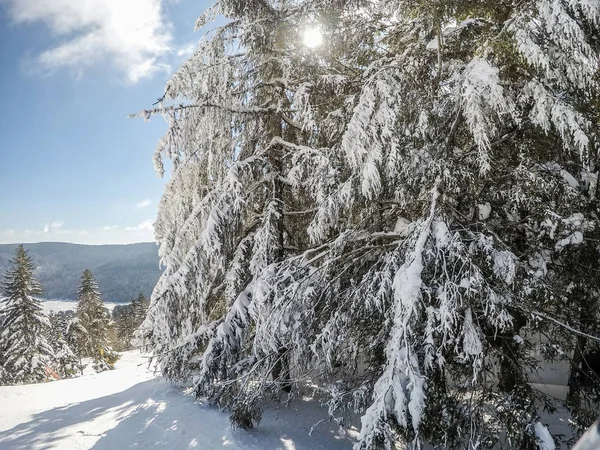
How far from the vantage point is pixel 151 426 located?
6.17 meters

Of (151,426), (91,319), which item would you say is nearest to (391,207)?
(151,426)

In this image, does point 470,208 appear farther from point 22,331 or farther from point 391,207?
point 22,331

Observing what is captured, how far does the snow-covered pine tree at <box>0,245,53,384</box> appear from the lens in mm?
19562

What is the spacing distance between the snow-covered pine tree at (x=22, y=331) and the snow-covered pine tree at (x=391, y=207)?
18494mm

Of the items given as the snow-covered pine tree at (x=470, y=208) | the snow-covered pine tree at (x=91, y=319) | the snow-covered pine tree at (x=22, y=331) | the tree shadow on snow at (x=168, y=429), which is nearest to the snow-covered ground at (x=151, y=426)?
the tree shadow on snow at (x=168, y=429)

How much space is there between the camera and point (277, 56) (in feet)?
21.3

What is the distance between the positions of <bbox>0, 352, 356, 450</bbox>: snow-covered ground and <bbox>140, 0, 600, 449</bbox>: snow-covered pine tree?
0.51 meters

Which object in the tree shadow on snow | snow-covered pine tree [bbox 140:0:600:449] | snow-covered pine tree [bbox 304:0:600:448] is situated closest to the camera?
snow-covered pine tree [bbox 304:0:600:448]

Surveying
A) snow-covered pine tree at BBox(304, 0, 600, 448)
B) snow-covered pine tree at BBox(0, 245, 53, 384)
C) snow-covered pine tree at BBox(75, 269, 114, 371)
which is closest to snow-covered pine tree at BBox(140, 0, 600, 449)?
snow-covered pine tree at BBox(304, 0, 600, 448)

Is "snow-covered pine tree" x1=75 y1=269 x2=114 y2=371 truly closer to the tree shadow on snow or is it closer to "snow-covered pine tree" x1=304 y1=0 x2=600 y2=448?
the tree shadow on snow

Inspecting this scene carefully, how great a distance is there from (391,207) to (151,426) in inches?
212

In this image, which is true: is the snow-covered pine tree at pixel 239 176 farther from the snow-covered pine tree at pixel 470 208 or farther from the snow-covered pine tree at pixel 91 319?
the snow-covered pine tree at pixel 91 319

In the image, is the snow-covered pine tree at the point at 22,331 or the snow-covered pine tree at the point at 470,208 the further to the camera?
the snow-covered pine tree at the point at 22,331

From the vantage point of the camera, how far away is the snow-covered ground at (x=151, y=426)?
5.56 meters
